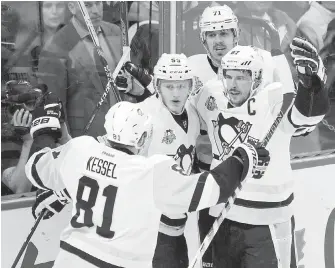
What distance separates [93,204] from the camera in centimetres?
161

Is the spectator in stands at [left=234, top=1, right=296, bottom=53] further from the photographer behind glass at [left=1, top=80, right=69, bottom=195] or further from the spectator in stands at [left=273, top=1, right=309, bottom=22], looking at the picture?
the photographer behind glass at [left=1, top=80, right=69, bottom=195]

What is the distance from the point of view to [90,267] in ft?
5.35

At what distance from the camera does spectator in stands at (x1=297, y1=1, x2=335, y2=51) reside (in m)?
2.68

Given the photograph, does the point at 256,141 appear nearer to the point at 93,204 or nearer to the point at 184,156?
the point at 184,156

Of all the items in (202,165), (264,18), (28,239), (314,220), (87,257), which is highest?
(264,18)

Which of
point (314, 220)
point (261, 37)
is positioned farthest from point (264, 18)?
point (314, 220)

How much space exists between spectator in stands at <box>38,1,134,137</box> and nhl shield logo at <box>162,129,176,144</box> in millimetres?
383

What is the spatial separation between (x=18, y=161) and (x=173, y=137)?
60cm

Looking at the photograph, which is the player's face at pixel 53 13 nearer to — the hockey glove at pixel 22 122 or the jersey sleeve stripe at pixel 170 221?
the hockey glove at pixel 22 122

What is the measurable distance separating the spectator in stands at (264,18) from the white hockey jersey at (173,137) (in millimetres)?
661

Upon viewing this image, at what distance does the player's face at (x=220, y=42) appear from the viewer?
2154 mm

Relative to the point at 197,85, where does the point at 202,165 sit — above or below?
below

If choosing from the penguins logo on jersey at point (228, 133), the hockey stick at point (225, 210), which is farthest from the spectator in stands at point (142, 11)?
the hockey stick at point (225, 210)

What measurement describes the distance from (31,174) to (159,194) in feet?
1.53
